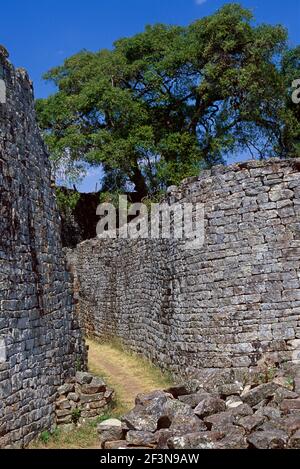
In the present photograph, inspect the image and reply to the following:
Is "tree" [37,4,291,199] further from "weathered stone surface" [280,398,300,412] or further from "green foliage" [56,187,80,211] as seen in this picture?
"weathered stone surface" [280,398,300,412]

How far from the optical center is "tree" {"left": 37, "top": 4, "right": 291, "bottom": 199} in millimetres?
24844

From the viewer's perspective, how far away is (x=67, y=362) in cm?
926

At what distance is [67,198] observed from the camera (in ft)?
85.3

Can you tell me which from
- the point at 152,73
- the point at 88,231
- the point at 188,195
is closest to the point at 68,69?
the point at 152,73

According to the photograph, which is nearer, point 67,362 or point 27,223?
point 27,223

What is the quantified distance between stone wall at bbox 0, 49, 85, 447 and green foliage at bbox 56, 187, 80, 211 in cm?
1628

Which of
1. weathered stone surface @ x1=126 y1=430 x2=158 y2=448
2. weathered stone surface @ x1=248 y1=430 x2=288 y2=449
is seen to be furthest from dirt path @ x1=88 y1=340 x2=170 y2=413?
weathered stone surface @ x1=248 y1=430 x2=288 y2=449

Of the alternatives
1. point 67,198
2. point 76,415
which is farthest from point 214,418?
point 67,198

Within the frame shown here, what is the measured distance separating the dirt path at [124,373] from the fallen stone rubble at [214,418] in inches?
87.7

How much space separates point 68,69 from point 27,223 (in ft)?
75.3

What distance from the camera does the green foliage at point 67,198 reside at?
2584 cm

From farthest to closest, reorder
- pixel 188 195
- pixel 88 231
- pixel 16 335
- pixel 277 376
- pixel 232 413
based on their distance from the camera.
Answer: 1. pixel 88 231
2. pixel 188 195
3. pixel 277 376
4. pixel 16 335
5. pixel 232 413

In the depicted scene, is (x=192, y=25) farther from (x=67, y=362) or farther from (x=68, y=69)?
(x=67, y=362)

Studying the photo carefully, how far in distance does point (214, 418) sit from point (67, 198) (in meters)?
20.5
